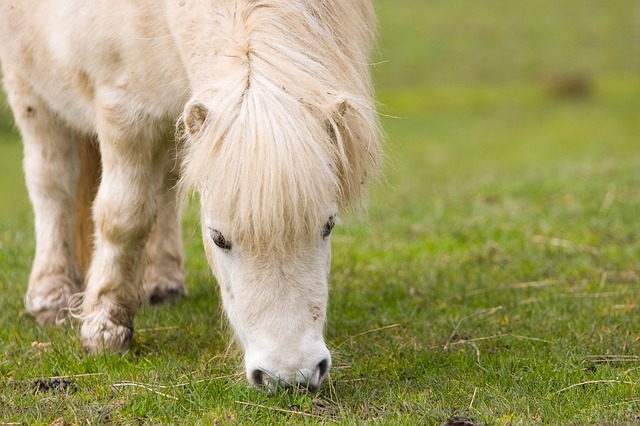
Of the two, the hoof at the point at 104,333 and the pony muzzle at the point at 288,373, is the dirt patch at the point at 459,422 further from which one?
the hoof at the point at 104,333

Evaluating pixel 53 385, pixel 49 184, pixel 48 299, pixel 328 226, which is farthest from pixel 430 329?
pixel 49 184

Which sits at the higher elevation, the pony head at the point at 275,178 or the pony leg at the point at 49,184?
the pony head at the point at 275,178

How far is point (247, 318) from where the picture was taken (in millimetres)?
3455

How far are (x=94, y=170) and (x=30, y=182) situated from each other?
15.1 inches

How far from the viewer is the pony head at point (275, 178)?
10.8ft

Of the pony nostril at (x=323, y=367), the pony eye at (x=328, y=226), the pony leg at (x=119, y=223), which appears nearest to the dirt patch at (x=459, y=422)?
the pony nostril at (x=323, y=367)

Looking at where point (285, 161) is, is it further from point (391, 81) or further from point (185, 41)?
point (391, 81)

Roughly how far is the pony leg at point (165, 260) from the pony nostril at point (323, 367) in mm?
2273

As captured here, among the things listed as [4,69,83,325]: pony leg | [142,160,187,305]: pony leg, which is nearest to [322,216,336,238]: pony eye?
[142,160,187,305]: pony leg

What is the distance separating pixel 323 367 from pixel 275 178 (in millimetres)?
754

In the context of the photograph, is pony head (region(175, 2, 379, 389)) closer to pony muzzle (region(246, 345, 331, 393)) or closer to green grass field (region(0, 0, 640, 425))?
pony muzzle (region(246, 345, 331, 393))

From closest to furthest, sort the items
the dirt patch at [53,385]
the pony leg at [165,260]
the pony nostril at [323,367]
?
the pony nostril at [323,367]
the dirt patch at [53,385]
the pony leg at [165,260]

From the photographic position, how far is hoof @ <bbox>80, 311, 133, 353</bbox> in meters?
4.46

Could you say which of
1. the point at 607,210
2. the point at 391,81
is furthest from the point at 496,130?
the point at 607,210
